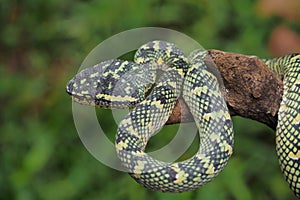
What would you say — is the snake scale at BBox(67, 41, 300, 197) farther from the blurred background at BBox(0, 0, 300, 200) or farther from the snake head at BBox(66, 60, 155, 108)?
the blurred background at BBox(0, 0, 300, 200)

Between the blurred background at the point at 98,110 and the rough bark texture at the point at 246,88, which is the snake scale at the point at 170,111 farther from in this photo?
the blurred background at the point at 98,110

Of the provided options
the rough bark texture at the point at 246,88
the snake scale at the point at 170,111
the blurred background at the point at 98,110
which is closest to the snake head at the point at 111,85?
the snake scale at the point at 170,111

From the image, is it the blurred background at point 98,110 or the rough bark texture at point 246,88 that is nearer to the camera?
the rough bark texture at point 246,88

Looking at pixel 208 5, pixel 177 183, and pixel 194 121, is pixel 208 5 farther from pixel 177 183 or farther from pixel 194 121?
pixel 177 183

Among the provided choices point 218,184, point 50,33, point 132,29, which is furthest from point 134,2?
point 218,184

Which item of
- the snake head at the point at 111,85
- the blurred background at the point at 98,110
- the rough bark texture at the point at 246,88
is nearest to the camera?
the rough bark texture at the point at 246,88

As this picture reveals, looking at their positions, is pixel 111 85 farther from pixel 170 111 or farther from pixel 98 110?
pixel 98 110

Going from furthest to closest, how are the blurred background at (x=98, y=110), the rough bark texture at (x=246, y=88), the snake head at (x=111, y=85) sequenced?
the blurred background at (x=98, y=110) < the snake head at (x=111, y=85) < the rough bark texture at (x=246, y=88)

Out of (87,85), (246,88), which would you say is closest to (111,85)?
(87,85)
